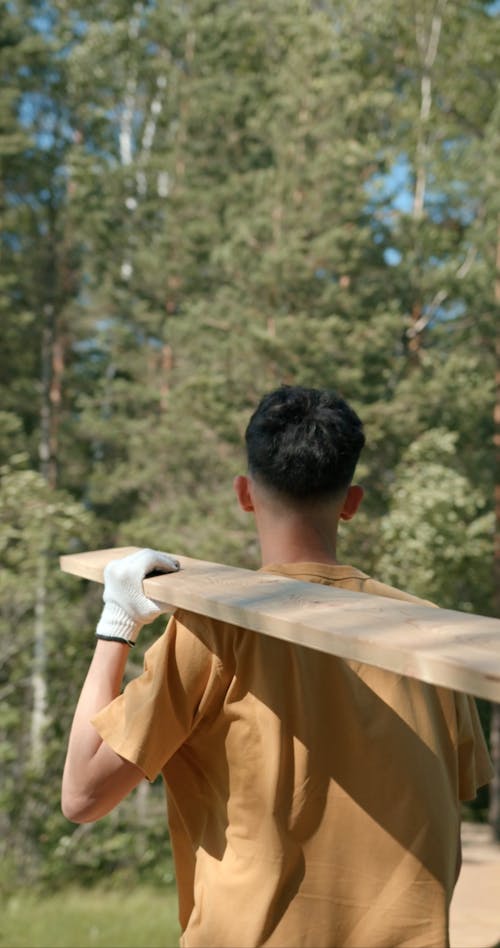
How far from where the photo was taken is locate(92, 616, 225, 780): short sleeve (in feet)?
4.52

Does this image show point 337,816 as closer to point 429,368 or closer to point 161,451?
point 429,368

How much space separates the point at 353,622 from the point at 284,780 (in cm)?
28

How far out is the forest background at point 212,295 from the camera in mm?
9586

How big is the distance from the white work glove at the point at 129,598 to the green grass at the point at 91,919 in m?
6.03

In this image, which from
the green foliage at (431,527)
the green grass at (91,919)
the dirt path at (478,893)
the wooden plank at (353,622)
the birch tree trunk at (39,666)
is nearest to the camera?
the wooden plank at (353,622)

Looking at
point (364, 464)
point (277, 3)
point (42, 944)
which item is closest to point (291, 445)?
point (42, 944)

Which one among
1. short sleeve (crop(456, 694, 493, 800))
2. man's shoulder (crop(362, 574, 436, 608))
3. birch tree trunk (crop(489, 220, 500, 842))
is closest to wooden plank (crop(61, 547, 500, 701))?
man's shoulder (crop(362, 574, 436, 608))

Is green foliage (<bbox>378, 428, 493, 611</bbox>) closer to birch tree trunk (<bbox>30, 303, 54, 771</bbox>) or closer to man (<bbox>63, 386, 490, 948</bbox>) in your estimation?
birch tree trunk (<bbox>30, 303, 54, 771</bbox>)

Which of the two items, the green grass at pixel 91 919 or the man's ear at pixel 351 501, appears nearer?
the man's ear at pixel 351 501

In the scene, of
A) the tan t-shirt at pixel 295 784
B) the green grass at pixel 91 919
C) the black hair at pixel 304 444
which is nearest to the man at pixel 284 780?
the tan t-shirt at pixel 295 784

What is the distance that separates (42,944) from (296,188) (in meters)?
10.4

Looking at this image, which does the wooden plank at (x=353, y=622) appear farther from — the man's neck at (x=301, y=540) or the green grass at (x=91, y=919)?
the green grass at (x=91, y=919)

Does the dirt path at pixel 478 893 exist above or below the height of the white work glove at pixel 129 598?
below

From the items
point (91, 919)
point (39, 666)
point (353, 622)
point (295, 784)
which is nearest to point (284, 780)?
point (295, 784)
